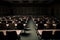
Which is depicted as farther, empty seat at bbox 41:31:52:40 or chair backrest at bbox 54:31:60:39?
chair backrest at bbox 54:31:60:39

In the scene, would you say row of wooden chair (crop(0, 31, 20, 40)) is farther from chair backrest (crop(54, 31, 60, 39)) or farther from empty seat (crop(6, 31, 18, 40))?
chair backrest (crop(54, 31, 60, 39))

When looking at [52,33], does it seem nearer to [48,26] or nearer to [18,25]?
[48,26]

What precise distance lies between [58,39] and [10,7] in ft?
79.4

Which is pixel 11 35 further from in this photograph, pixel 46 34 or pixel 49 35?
pixel 49 35

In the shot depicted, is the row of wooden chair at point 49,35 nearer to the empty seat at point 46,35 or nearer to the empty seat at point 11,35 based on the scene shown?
the empty seat at point 46,35

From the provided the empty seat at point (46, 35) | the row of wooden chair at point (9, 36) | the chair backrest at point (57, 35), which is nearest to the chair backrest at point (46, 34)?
the empty seat at point (46, 35)

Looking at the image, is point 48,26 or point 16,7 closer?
point 48,26

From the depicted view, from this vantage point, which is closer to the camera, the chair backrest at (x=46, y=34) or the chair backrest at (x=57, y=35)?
the chair backrest at (x=46, y=34)

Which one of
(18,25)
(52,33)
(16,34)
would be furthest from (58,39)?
(18,25)

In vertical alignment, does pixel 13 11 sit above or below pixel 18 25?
below

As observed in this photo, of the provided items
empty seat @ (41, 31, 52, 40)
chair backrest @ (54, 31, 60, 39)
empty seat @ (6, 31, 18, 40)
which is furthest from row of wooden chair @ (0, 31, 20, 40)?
chair backrest @ (54, 31, 60, 39)

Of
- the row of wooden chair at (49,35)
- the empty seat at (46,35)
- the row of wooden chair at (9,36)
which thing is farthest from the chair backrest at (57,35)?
the row of wooden chair at (9,36)

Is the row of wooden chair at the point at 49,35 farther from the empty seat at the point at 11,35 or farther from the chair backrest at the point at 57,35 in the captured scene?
the empty seat at the point at 11,35

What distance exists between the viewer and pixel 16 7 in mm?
29453
